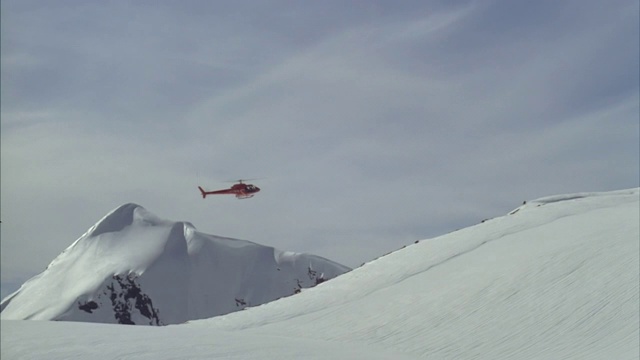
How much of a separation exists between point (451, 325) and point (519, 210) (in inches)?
903

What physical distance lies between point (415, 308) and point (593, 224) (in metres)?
13.2

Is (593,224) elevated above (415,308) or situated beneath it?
elevated above

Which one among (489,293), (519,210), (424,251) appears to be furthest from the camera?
(519,210)

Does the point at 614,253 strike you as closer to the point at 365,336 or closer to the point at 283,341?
the point at 365,336

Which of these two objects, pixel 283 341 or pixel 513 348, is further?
pixel 513 348

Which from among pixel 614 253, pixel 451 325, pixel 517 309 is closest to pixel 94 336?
pixel 451 325

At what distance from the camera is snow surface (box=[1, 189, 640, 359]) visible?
976 inches

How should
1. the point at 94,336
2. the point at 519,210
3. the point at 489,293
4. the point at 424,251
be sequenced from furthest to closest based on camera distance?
the point at 519,210
the point at 424,251
the point at 489,293
the point at 94,336

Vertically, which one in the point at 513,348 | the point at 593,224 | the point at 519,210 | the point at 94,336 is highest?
the point at 519,210

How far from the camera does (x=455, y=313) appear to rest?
3462 cm

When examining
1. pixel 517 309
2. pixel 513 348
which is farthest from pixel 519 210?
pixel 513 348

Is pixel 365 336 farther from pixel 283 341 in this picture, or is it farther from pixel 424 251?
pixel 424 251

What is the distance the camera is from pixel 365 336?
33156 millimetres

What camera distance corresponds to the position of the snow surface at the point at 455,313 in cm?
2480
